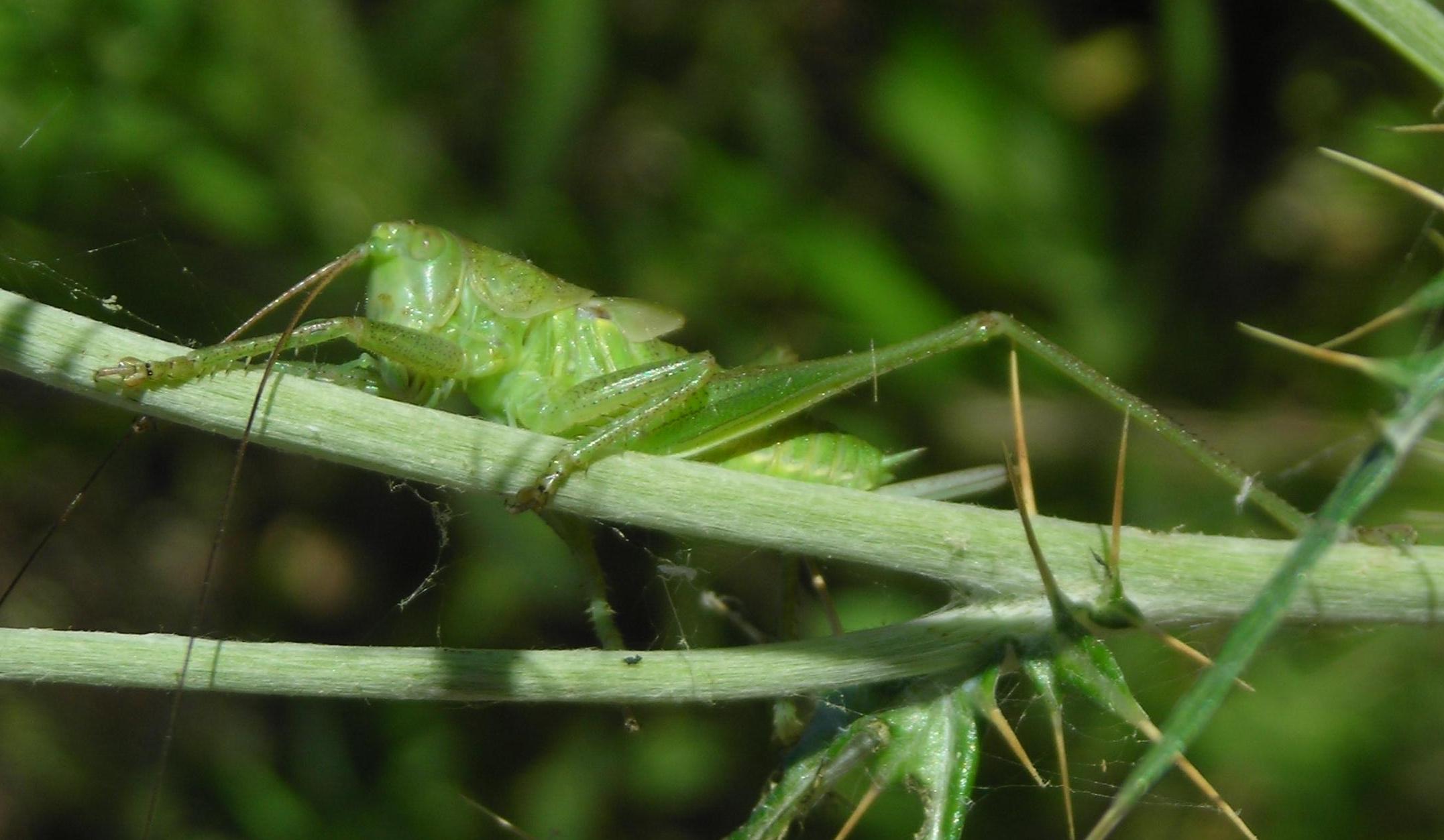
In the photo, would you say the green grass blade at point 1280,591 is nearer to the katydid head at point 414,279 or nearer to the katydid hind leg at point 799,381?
the katydid hind leg at point 799,381

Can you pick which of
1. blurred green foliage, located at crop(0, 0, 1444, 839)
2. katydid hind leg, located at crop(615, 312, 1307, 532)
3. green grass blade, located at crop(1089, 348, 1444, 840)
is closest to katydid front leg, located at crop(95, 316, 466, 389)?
katydid hind leg, located at crop(615, 312, 1307, 532)

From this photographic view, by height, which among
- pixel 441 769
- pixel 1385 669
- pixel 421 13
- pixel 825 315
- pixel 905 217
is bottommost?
pixel 441 769

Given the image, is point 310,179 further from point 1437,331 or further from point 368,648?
point 1437,331

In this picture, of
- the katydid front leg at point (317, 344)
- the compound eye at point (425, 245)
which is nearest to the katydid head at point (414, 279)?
the compound eye at point (425, 245)

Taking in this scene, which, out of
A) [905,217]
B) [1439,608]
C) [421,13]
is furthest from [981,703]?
[421,13]

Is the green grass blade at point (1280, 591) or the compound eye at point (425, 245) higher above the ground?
the green grass blade at point (1280, 591)
